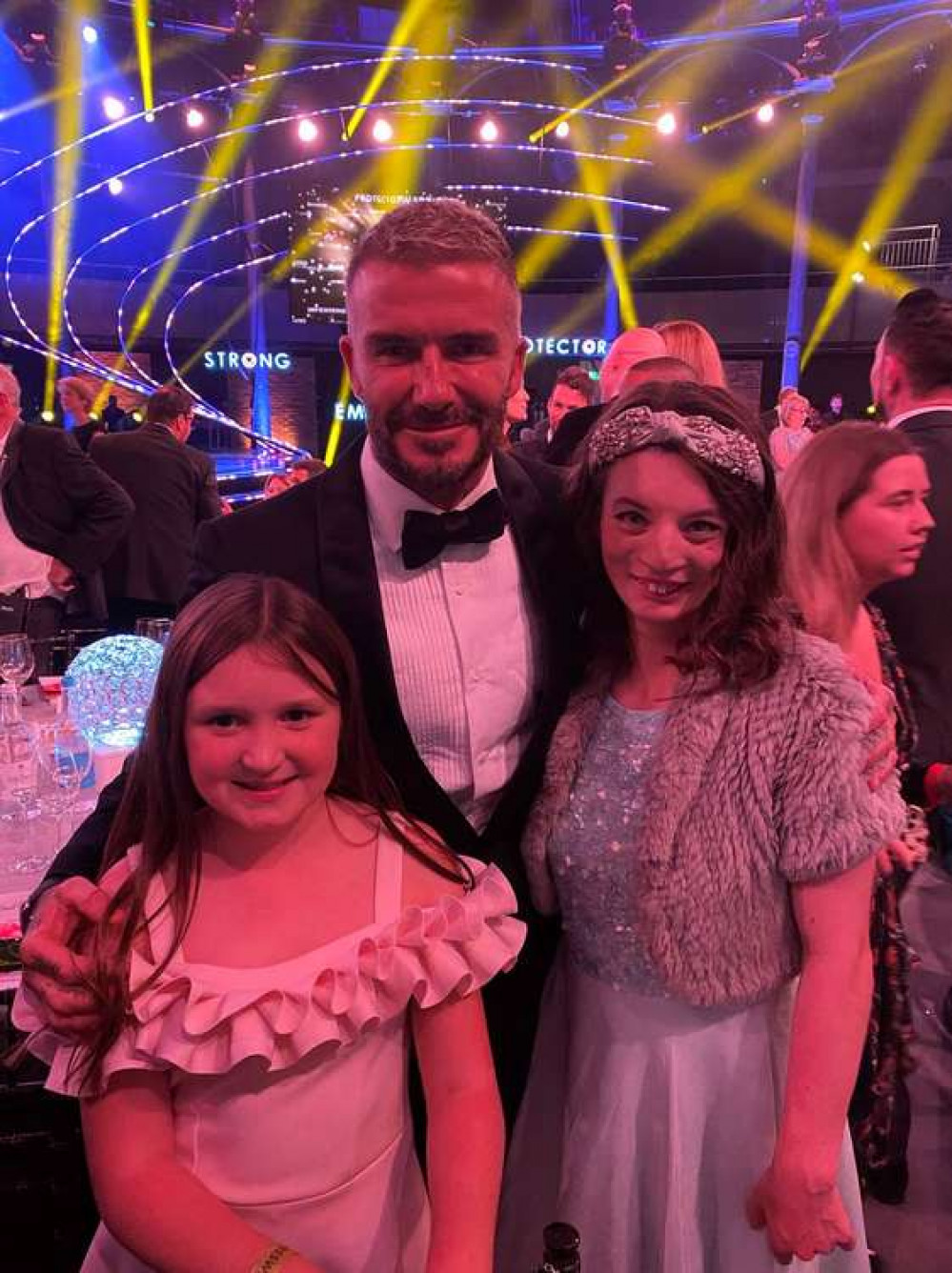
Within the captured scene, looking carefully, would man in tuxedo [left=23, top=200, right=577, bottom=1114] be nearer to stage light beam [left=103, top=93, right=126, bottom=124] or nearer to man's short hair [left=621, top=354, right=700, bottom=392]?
man's short hair [left=621, top=354, right=700, bottom=392]

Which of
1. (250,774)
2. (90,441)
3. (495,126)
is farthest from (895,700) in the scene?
(495,126)

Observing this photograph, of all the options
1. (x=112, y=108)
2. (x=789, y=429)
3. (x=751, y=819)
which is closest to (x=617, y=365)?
(x=751, y=819)

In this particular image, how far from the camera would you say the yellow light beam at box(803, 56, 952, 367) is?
11242mm

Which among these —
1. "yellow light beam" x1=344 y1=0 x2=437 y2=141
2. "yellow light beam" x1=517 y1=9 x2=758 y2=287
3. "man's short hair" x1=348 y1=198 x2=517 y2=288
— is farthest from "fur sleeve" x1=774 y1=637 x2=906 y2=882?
"yellow light beam" x1=344 y1=0 x2=437 y2=141

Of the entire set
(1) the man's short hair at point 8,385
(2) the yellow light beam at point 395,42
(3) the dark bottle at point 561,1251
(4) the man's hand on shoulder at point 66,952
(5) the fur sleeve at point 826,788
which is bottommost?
(3) the dark bottle at point 561,1251

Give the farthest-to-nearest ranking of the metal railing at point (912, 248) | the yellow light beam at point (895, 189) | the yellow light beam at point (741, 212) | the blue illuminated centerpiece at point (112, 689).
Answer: the yellow light beam at point (741, 212) < the metal railing at point (912, 248) < the yellow light beam at point (895, 189) < the blue illuminated centerpiece at point (112, 689)

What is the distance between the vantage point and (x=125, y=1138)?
1.03 m

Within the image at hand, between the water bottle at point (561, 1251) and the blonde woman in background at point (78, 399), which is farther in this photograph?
the blonde woman in background at point (78, 399)

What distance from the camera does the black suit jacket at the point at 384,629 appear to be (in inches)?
53.9

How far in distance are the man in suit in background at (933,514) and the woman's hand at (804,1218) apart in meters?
1.42

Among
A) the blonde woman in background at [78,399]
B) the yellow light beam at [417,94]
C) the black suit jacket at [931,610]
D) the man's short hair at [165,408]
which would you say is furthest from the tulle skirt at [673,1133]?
the yellow light beam at [417,94]

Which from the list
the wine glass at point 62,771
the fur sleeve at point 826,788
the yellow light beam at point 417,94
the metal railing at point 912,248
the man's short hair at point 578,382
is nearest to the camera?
the fur sleeve at point 826,788

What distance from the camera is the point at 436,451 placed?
4.34 ft

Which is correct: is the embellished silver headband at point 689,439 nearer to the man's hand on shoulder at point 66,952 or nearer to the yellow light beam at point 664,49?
the man's hand on shoulder at point 66,952
